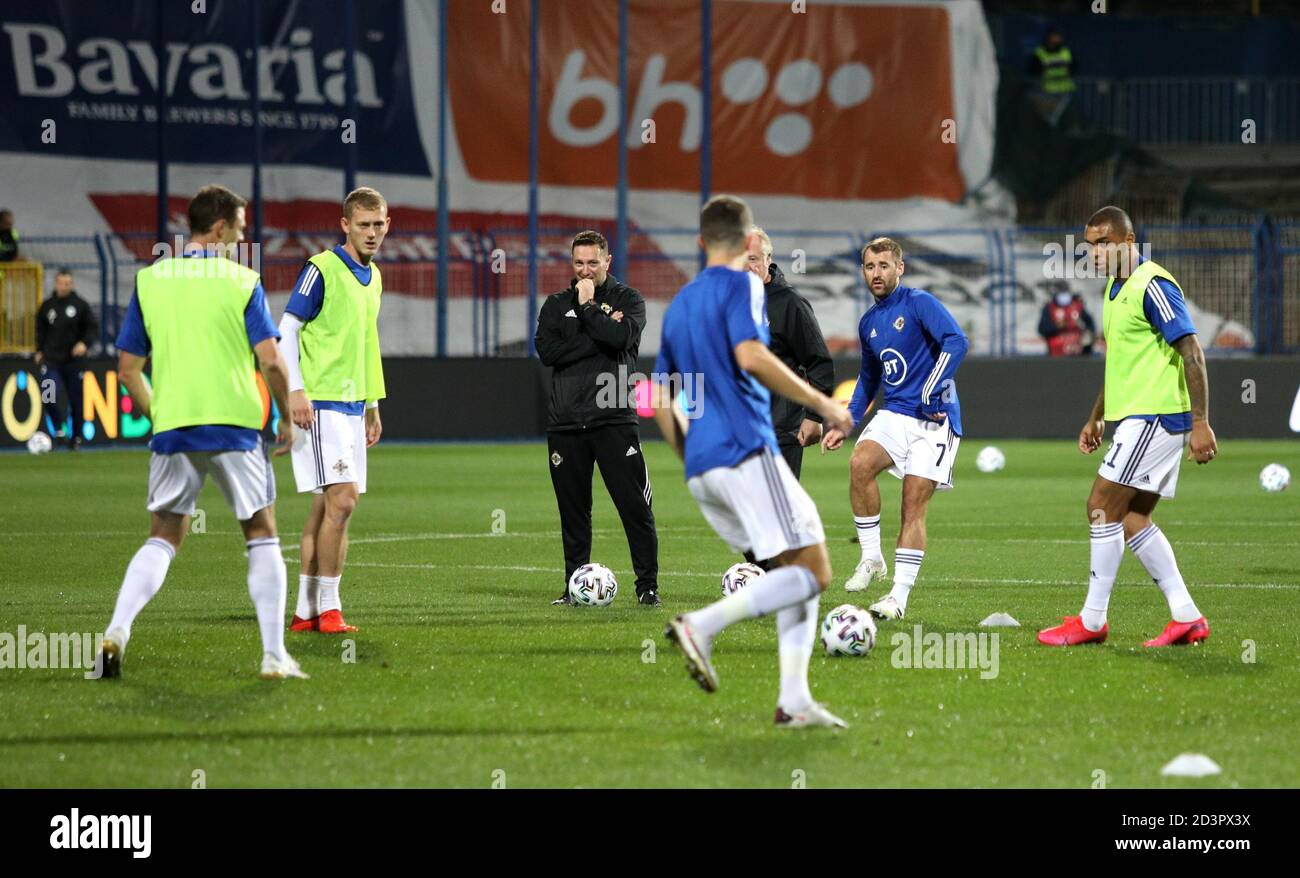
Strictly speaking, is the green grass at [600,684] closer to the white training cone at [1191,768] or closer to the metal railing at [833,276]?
the white training cone at [1191,768]

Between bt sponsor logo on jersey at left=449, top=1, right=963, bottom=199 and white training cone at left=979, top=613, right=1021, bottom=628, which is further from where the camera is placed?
bt sponsor logo on jersey at left=449, top=1, right=963, bottom=199

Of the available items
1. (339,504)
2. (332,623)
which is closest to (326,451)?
(339,504)

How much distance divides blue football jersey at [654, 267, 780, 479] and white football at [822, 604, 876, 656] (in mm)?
2057

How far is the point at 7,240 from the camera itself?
2755cm

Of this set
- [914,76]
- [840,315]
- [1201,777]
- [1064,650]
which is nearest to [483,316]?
[840,315]

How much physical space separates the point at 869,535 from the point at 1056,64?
2731 cm

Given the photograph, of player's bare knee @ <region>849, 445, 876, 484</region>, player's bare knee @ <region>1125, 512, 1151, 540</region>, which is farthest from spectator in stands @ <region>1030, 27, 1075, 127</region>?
player's bare knee @ <region>1125, 512, 1151, 540</region>

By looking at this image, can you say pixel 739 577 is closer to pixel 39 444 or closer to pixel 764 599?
pixel 764 599

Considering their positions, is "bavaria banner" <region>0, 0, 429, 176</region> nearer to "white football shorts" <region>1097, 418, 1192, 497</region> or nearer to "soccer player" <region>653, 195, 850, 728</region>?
"white football shorts" <region>1097, 418, 1192, 497</region>

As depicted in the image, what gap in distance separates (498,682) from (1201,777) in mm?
3267

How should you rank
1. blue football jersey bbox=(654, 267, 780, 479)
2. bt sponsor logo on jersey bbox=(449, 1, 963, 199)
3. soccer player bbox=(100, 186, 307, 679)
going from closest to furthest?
1. blue football jersey bbox=(654, 267, 780, 479)
2. soccer player bbox=(100, 186, 307, 679)
3. bt sponsor logo on jersey bbox=(449, 1, 963, 199)

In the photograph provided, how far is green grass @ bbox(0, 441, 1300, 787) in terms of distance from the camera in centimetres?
649
